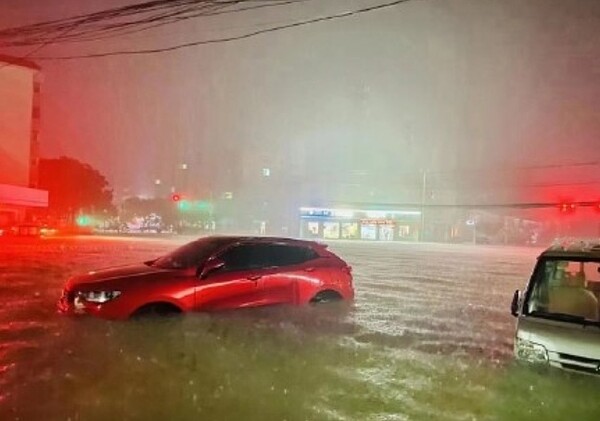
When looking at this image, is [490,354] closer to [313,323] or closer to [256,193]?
[313,323]

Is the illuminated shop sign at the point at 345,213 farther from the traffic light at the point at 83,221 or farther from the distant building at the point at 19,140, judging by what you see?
the traffic light at the point at 83,221

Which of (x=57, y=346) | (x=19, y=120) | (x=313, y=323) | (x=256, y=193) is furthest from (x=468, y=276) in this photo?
(x=19, y=120)

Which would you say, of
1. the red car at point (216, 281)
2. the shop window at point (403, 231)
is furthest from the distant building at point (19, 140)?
the shop window at point (403, 231)

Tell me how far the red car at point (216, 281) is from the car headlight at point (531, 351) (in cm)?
396

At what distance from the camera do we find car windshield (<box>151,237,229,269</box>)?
9250 millimetres

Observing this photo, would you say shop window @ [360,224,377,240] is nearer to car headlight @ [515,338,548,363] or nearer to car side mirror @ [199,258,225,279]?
car side mirror @ [199,258,225,279]

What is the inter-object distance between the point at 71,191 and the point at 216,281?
29.5m

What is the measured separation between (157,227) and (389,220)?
11993 millimetres

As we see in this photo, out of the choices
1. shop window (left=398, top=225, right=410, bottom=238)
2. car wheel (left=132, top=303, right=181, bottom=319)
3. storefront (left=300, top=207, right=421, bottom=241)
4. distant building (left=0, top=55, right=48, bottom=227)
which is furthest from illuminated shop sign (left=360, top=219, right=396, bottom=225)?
car wheel (left=132, top=303, right=181, bottom=319)

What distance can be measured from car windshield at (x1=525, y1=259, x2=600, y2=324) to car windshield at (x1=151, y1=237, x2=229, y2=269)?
460cm

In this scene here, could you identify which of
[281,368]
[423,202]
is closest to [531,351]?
[281,368]

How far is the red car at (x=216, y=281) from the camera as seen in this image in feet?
27.5

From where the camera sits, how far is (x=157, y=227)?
25.8m

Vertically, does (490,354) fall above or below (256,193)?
below
